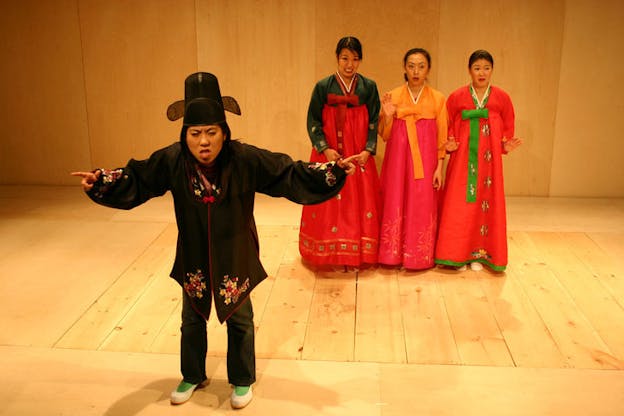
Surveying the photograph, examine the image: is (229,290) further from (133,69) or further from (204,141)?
(133,69)

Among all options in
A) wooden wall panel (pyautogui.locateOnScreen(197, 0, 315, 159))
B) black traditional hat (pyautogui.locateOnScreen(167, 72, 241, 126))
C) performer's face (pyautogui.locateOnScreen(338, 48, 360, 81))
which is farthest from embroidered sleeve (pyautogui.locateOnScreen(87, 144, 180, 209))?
wooden wall panel (pyautogui.locateOnScreen(197, 0, 315, 159))

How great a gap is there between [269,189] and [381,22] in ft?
11.2

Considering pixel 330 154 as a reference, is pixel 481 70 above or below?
above

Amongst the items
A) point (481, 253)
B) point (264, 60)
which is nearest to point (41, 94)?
point (264, 60)

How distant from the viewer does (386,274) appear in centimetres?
427

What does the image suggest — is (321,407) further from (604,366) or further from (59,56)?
(59,56)

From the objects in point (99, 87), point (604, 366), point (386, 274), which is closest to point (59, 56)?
point (99, 87)

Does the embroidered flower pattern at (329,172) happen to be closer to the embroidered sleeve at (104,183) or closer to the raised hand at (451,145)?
the embroidered sleeve at (104,183)

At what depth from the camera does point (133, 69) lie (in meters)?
6.17

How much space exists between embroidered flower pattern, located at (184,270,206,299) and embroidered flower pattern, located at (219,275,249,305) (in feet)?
0.26

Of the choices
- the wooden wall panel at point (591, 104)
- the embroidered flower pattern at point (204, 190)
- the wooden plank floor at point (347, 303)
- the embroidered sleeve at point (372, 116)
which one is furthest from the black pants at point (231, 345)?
the wooden wall panel at point (591, 104)

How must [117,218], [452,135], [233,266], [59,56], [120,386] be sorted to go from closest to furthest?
[233,266] → [120,386] → [452,135] → [117,218] → [59,56]

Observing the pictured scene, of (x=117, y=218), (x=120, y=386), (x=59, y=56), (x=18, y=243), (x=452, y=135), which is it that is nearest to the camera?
(x=120, y=386)

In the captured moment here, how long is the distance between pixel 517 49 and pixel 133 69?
3330mm
